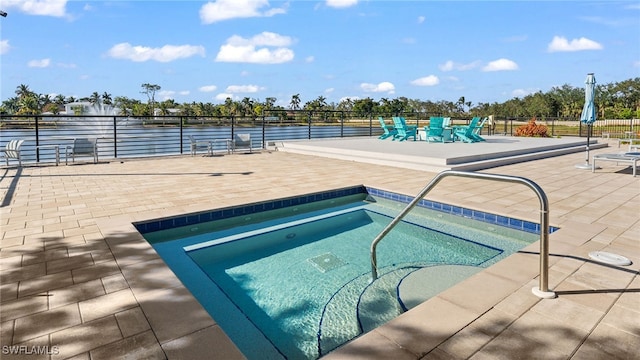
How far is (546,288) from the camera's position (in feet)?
7.82

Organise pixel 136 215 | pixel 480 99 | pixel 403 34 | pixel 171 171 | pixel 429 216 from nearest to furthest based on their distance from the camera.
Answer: pixel 136 215, pixel 429 216, pixel 171 171, pixel 403 34, pixel 480 99

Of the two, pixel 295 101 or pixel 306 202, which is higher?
pixel 295 101

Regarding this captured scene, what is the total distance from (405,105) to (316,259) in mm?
58033

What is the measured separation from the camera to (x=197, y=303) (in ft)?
7.57

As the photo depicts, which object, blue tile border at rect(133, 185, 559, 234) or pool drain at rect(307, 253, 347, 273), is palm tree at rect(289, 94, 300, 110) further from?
pool drain at rect(307, 253, 347, 273)

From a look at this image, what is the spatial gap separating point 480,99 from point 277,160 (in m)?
53.2

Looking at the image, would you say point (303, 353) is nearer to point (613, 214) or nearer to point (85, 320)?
point (85, 320)

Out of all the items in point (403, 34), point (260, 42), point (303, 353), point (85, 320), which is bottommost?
point (303, 353)

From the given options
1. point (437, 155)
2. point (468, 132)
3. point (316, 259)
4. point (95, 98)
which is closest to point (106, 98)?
point (95, 98)

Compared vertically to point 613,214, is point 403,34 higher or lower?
higher

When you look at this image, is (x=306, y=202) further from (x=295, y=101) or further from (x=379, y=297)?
(x=295, y=101)

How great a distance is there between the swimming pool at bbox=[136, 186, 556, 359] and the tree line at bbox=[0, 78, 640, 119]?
122ft

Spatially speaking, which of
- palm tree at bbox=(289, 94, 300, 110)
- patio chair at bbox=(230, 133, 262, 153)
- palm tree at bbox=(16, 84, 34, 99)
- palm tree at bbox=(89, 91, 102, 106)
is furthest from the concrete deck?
palm tree at bbox=(16, 84, 34, 99)

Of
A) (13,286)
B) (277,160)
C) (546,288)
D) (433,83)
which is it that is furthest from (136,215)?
(433,83)
